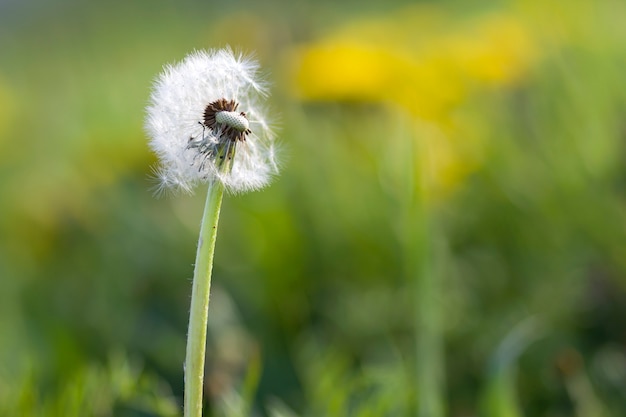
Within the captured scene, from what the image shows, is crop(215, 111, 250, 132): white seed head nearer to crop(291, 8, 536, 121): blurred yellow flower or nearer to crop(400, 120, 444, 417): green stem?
crop(400, 120, 444, 417): green stem

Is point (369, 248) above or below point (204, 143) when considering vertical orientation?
above

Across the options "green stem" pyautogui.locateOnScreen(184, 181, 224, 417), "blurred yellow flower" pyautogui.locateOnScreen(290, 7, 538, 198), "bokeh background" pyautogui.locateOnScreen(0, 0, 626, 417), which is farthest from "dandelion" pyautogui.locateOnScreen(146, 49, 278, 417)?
"blurred yellow flower" pyautogui.locateOnScreen(290, 7, 538, 198)

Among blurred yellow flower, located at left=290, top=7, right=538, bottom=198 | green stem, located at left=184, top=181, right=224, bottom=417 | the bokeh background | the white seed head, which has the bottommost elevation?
green stem, located at left=184, top=181, right=224, bottom=417

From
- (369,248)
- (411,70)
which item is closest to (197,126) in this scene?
(369,248)

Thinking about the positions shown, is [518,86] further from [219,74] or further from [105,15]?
[105,15]

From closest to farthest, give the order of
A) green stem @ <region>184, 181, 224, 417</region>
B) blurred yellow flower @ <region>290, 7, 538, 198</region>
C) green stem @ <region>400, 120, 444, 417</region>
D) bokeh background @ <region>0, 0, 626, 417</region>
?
green stem @ <region>184, 181, 224, 417</region>
green stem @ <region>400, 120, 444, 417</region>
bokeh background @ <region>0, 0, 626, 417</region>
blurred yellow flower @ <region>290, 7, 538, 198</region>

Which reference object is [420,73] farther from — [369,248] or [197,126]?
[197,126]

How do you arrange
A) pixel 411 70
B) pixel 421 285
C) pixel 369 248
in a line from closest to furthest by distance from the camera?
pixel 421 285 < pixel 369 248 < pixel 411 70

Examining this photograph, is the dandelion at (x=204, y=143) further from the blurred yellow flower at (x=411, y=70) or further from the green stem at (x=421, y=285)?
the blurred yellow flower at (x=411, y=70)

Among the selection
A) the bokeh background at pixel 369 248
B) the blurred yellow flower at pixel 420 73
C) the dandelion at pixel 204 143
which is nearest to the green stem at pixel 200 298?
the dandelion at pixel 204 143
